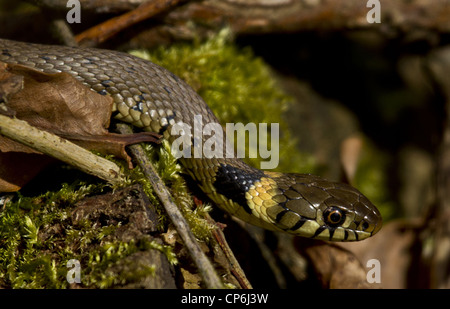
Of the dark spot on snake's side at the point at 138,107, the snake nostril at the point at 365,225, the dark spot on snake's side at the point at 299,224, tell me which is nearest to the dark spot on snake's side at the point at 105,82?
the dark spot on snake's side at the point at 138,107

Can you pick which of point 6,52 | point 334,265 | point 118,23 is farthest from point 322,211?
point 6,52

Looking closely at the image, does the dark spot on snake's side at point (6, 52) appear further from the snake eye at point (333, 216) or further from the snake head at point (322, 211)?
the snake eye at point (333, 216)

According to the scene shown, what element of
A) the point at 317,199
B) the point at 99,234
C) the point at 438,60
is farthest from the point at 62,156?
the point at 438,60

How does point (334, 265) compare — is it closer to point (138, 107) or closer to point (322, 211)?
point (322, 211)

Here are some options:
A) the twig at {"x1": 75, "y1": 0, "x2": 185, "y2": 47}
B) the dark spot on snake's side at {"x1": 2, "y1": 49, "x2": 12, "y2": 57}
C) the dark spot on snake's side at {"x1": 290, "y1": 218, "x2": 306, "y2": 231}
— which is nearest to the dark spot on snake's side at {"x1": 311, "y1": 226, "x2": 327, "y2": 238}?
the dark spot on snake's side at {"x1": 290, "y1": 218, "x2": 306, "y2": 231}

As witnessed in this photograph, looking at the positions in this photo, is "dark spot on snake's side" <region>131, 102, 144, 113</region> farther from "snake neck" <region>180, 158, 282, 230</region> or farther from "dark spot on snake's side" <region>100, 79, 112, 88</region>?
"snake neck" <region>180, 158, 282, 230</region>

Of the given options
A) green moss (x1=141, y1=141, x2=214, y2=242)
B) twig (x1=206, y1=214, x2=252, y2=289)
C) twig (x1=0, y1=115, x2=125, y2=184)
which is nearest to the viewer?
twig (x1=0, y1=115, x2=125, y2=184)
